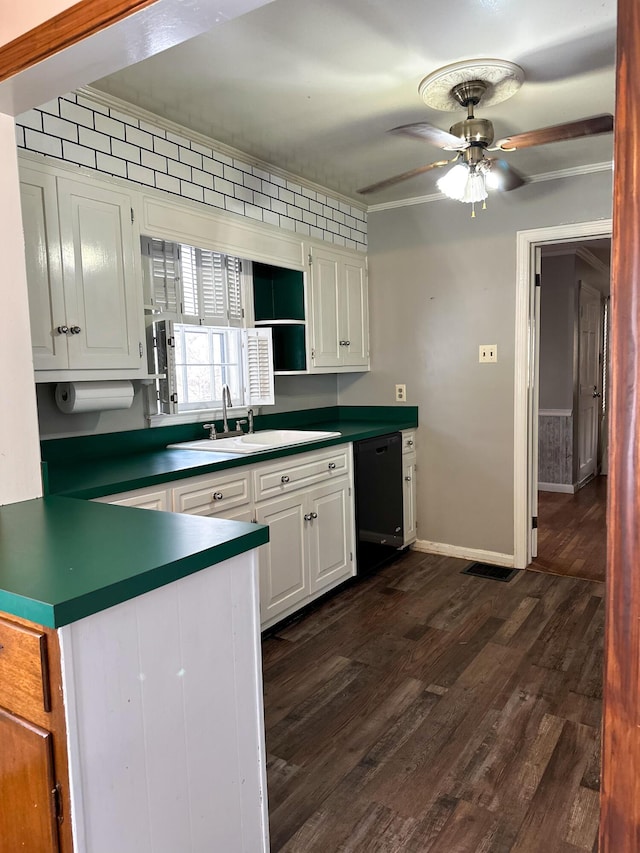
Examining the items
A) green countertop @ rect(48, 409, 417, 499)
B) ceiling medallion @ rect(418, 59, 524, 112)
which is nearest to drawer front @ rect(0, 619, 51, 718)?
green countertop @ rect(48, 409, 417, 499)

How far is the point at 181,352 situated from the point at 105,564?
2.08 meters

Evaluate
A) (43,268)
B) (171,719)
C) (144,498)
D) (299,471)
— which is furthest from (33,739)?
(299,471)

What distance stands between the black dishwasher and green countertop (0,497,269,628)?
2.03 metres

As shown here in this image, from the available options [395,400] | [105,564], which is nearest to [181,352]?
[395,400]

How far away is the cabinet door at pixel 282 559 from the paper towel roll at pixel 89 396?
789 millimetres

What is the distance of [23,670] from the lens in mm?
1076

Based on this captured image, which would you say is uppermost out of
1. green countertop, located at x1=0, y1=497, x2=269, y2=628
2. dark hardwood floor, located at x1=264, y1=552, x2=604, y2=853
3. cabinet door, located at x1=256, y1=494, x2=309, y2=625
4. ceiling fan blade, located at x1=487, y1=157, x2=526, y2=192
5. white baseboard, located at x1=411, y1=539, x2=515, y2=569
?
ceiling fan blade, located at x1=487, y1=157, x2=526, y2=192

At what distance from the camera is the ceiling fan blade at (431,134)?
7.33 ft

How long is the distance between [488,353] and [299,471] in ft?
5.09

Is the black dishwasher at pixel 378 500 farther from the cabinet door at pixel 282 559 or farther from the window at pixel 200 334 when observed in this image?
the window at pixel 200 334

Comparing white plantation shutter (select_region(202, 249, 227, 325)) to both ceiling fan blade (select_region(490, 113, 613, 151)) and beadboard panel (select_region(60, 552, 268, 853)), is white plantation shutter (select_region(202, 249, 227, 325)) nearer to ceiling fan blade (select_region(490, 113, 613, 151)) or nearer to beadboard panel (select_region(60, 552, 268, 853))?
ceiling fan blade (select_region(490, 113, 613, 151))

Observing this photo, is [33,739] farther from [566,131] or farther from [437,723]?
[566,131]

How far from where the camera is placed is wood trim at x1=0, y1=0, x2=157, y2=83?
50.1 inches

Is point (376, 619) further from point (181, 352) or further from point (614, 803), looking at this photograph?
point (614, 803)
